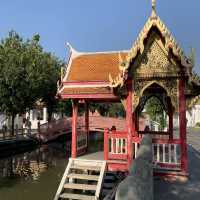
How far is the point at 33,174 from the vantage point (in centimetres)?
1983

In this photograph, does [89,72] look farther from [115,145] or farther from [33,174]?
[33,174]

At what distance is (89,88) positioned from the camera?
13.3 m

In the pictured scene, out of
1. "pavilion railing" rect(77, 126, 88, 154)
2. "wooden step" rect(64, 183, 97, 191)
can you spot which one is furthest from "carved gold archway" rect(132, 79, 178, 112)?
"pavilion railing" rect(77, 126, 88, 154)

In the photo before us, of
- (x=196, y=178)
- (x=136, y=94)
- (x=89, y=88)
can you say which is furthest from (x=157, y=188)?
(x=89, y=88)

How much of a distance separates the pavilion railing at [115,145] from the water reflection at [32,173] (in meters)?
3.96

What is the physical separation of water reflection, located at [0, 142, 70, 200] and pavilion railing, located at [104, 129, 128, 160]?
3965 millimetres

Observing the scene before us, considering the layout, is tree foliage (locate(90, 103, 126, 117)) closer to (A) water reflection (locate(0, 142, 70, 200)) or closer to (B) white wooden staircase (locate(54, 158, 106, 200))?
(A) water reflection (locate(0, 142, 70, 200))

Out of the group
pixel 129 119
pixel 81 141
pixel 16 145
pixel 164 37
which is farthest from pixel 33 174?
pixel 164 37

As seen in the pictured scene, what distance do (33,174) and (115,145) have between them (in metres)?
9.12

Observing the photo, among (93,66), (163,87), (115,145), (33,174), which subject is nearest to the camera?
(163,87)

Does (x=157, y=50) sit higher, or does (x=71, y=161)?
(x=157, y=50)

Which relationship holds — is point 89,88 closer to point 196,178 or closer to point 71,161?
point 71,161

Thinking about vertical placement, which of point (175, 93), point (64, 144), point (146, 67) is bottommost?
point (64, 144)

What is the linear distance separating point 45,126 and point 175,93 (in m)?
23.5
